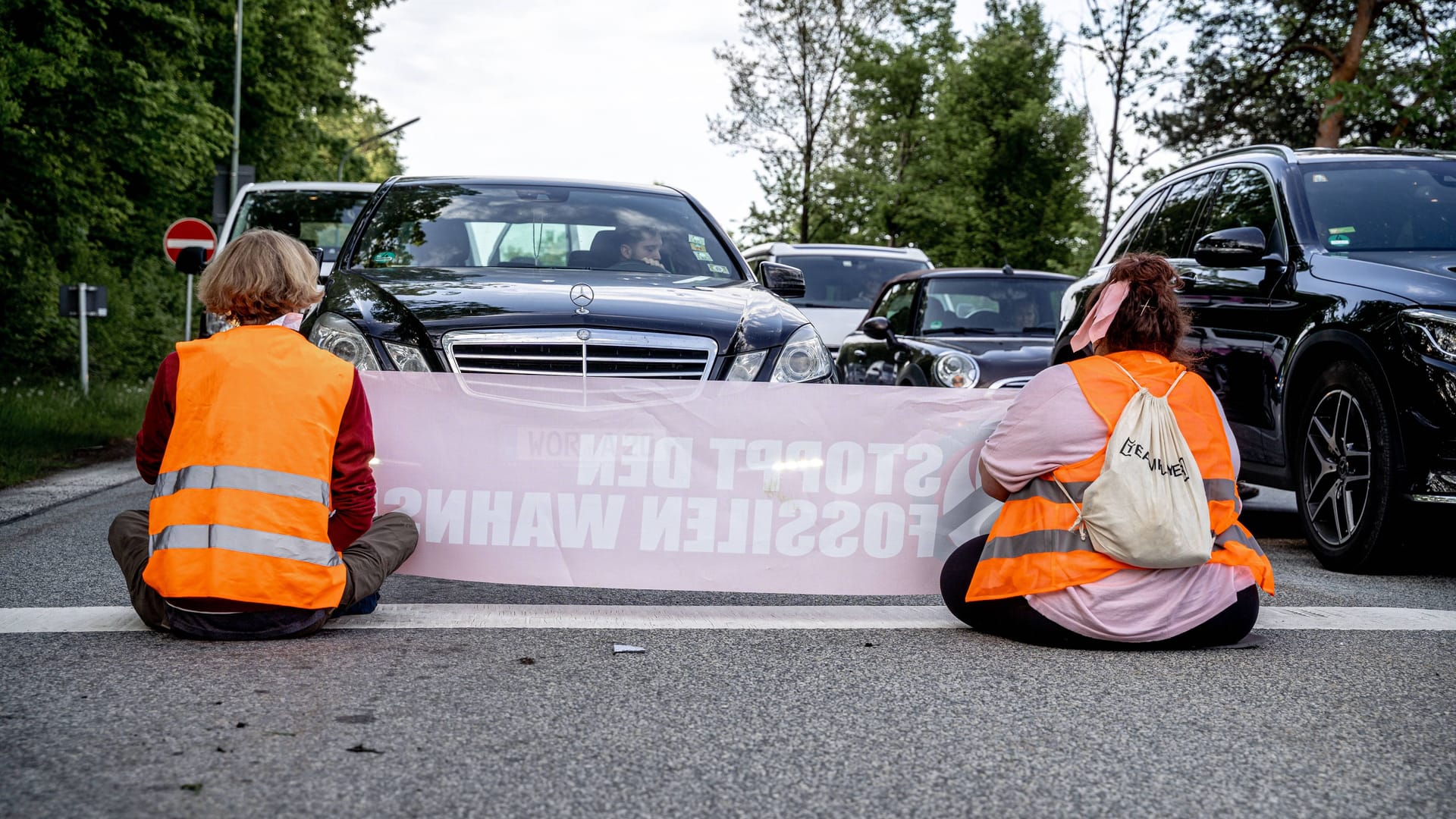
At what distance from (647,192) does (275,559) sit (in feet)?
13.0

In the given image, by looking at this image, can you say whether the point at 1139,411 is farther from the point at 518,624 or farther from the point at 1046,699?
the point at 518,624

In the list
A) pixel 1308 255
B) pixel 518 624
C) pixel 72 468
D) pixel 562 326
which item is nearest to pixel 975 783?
pixel 518 624

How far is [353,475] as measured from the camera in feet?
15.2

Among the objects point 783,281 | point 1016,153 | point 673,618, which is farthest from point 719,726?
point 1016,153

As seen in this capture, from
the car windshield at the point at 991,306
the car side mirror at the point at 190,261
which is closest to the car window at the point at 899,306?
the car windshield at the point at 991,306

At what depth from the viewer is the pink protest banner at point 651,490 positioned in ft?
17.9

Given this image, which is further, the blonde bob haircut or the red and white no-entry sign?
the red and white no-entry sign

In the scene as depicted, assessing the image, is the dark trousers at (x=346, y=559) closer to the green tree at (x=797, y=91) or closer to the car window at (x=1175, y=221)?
the car window at (x=1175, y=221)

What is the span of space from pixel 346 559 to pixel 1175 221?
592 centimetres

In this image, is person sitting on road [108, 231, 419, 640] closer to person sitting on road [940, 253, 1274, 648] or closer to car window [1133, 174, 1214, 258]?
person sitting on road [940, 253, 1274, 648]

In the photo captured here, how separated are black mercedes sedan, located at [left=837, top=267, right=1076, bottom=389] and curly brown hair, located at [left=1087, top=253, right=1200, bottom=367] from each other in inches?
233

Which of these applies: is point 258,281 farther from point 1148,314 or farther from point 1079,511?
point 1148,314

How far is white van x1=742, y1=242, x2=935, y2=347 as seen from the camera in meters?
17.0

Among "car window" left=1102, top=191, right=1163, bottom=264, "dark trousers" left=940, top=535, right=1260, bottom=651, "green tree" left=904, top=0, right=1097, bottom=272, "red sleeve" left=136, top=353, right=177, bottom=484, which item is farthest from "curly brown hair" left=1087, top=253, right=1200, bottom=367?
"green tree" left=904, top=0, right=1097, bottom=272
